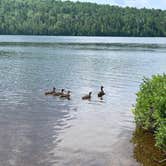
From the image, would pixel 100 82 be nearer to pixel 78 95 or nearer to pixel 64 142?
pixel 78 95

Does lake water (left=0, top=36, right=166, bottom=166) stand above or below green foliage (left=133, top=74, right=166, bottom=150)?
below

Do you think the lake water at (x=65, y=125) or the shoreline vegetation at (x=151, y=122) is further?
the lake water at (x=65, y=125)

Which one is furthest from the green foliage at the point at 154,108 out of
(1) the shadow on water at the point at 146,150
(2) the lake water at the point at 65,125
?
(2) the lake water at the point at 65,125

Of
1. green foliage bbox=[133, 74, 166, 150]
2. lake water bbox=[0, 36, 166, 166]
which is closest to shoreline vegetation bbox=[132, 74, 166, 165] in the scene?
green foliage bbox=[133, 74, 166, 150]

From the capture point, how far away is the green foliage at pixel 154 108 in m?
18.6

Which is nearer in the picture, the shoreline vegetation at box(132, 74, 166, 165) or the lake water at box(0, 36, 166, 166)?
the shoreline vegetation at box(132, 74, 166, 165)

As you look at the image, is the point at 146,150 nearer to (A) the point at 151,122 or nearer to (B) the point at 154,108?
(B) the point at 154,108

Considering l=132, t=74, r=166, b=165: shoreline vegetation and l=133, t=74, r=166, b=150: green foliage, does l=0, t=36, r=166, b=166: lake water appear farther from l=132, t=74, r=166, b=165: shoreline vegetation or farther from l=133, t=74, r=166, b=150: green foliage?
l=133, t=74, r=166, b=150: green foliage

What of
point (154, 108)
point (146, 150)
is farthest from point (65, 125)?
point (146, 150)

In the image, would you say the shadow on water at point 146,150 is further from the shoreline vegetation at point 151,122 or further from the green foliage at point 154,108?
the green foliage at point 154,108

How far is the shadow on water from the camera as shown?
18570 mm

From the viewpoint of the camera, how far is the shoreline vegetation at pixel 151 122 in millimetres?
18625

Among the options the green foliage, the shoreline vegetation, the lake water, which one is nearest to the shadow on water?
the shoreline vegetation

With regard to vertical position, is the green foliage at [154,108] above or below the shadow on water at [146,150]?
above
